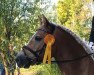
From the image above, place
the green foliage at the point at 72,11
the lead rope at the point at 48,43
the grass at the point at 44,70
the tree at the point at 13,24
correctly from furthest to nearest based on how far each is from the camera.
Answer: the green foliage at the point at 72,11, the tree at the point at 13,24, the grass at the point at 44,70, the lead rope at the point at 48,43

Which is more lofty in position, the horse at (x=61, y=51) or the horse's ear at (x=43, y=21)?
the horse's ear at (x=43, y=21)

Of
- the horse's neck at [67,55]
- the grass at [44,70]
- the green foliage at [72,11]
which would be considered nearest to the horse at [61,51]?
the horse's neck at [67,55]

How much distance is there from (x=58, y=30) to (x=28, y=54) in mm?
566

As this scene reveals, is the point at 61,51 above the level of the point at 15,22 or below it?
below

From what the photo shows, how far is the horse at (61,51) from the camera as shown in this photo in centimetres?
577

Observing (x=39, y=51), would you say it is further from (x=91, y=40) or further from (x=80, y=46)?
(x=91, y=40)

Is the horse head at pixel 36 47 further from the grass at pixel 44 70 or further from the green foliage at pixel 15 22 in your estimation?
the green foliage at pixel 15 22

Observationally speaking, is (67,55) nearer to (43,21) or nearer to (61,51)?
(61,51)

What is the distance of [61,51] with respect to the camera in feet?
19.2

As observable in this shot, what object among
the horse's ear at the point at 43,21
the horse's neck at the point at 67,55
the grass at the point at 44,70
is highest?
the horse's ear at the point at 43,21

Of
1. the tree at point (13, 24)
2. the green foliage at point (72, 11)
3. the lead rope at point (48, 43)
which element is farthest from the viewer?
the green foliage at point (72, 11)

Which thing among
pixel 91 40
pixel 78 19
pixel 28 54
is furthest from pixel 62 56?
pixel 78 19

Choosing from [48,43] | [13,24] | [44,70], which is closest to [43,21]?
[48,43]

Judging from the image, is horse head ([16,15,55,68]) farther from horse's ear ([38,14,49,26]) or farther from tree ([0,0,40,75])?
tree ([0,0,40,75])
